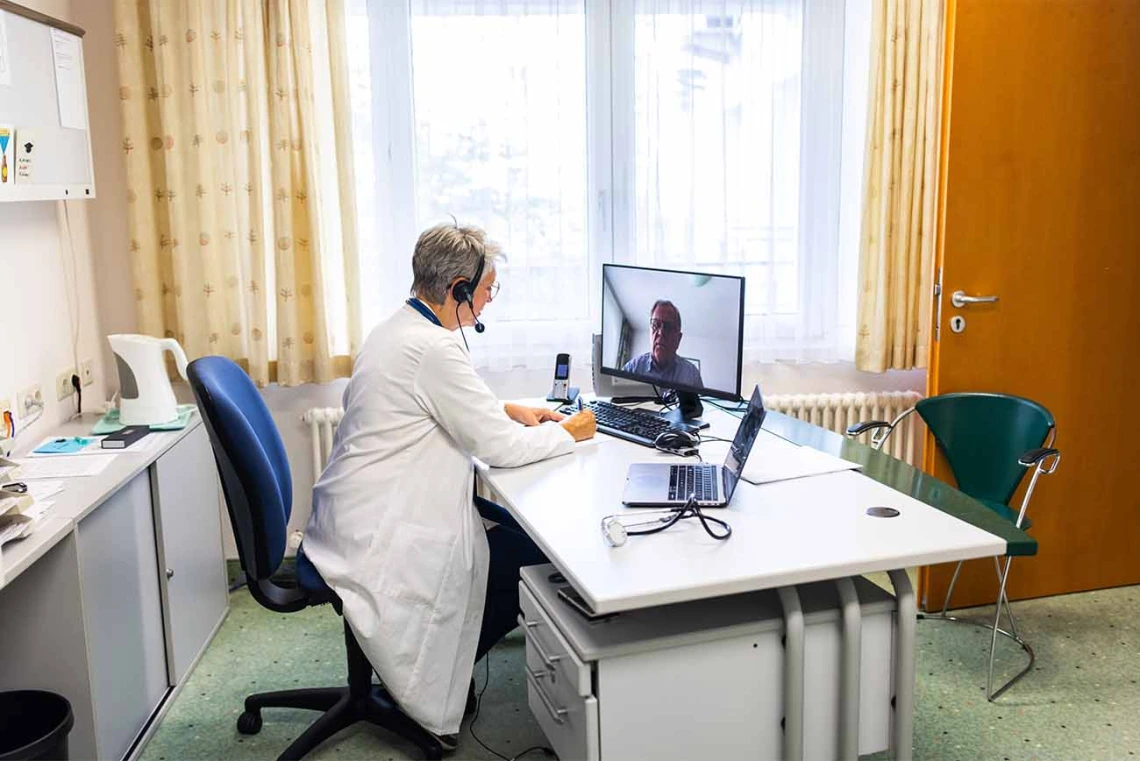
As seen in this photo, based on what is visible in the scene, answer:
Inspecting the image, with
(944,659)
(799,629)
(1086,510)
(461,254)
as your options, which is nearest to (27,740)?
(461,254)

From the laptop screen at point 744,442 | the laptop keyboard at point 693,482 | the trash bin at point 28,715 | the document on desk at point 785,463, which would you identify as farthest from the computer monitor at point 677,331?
the trash bin at point 28,715

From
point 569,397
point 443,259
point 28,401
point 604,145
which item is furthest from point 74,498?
point 604,145

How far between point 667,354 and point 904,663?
1.24 m

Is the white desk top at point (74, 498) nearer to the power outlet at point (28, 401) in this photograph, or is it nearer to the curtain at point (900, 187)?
the power outlet at point (28, 401)

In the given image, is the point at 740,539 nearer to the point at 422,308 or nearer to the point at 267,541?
the point at 422,308

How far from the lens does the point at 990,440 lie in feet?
10.9

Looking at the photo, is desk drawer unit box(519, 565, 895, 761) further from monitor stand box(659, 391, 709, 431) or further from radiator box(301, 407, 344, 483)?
radiator box(301, 407, 344, 483)

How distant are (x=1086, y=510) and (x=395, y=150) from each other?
2.61 m

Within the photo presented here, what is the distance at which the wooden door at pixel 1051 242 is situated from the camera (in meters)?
3.30

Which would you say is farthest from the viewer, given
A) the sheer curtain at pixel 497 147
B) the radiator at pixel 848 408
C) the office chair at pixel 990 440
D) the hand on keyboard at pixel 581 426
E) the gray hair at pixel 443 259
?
the radiator at pixel 848 408

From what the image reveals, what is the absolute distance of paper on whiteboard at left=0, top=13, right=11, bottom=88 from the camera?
8.92 feet

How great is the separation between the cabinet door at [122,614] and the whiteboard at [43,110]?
87 centimetres

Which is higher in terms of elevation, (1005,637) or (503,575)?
(503,575)

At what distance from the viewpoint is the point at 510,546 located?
9.30ft
